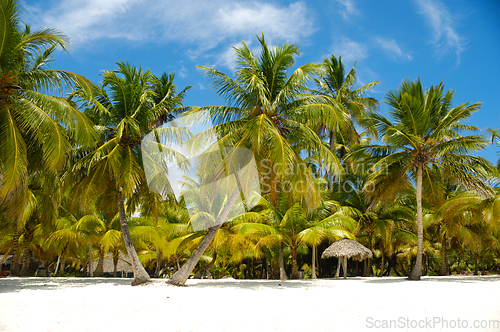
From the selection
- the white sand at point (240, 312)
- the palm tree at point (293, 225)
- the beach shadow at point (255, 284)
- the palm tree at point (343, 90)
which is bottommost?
the beach shadow at point (255, 284)

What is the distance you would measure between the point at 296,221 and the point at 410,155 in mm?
5386

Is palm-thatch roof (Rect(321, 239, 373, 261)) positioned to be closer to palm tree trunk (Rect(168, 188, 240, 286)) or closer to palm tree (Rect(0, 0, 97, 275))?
palm tree trunk (Rect(168, 188, 240, 286))

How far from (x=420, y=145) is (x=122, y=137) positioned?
1103 centimetres

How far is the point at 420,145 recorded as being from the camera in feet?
40.6

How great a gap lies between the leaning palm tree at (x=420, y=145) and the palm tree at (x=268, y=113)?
3.99m

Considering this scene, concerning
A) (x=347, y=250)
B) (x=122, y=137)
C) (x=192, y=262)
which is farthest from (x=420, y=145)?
(x=122, y=137)

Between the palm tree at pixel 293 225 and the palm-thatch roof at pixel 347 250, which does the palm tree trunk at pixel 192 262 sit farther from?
the palm-thatch roof at pixel 347 250

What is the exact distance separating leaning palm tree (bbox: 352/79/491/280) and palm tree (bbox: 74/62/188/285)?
7932 millimetres

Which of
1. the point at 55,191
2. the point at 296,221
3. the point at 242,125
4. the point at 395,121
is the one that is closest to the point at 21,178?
the point at 55,191

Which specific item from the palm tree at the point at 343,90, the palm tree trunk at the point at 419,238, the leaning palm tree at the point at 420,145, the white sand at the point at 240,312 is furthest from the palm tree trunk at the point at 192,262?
the palm tree at the point at 343,90

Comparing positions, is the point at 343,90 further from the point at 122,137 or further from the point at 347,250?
the point at 122,137

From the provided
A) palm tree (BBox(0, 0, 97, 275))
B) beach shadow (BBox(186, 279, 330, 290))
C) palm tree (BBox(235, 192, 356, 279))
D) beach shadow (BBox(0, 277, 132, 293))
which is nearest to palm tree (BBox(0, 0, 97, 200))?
palm tree (BBox(0, 0, 97, 275))

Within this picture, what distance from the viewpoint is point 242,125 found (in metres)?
10.2

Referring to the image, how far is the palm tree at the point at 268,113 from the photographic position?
31.8 feet
